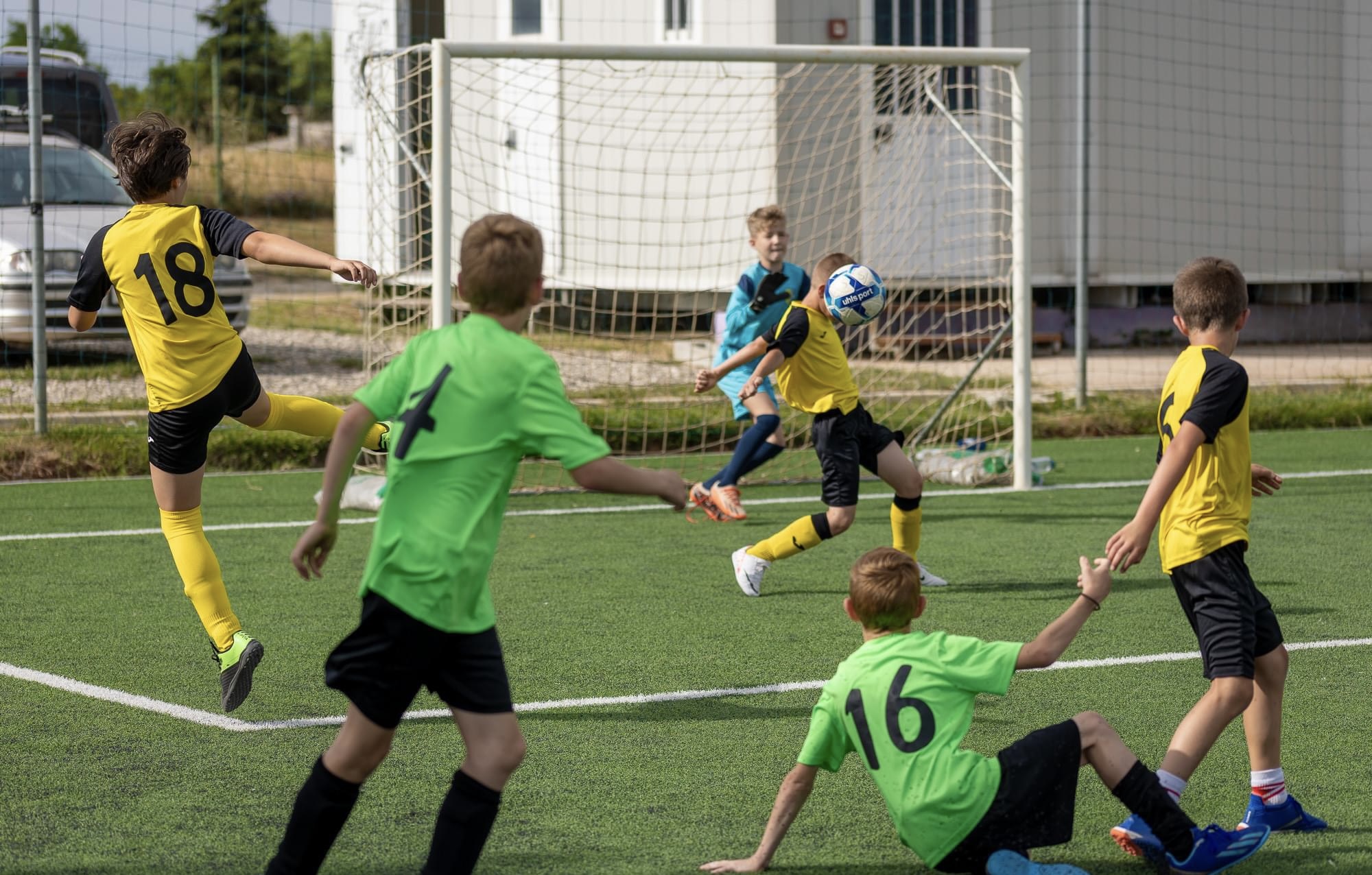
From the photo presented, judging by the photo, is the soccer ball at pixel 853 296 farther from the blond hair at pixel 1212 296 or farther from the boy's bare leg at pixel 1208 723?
the boy's bare leg at pixel 1208 723

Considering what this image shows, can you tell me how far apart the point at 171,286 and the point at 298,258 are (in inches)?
22.5

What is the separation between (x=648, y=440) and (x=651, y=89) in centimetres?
490

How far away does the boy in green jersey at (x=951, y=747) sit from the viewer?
3381 mm

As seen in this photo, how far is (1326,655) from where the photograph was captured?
5.75 metres

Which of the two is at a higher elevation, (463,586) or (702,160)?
(702,160)

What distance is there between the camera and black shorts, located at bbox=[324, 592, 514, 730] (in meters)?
3.14

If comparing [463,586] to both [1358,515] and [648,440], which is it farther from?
[648,440]

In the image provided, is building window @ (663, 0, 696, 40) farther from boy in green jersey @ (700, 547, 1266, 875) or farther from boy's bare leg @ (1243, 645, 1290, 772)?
boy in green jersey @ (700, 547, 1266, 875)

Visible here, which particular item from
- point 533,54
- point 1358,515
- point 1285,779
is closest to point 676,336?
point 533,54

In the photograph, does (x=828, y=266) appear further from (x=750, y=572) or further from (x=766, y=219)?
(x=766, y=219)

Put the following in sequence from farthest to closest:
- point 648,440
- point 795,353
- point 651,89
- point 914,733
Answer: point 651,89 < point 648,440 < point 795,353 < point 914,733

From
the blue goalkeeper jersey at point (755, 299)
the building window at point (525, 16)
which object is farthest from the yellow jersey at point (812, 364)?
the building window at point (525, 16)

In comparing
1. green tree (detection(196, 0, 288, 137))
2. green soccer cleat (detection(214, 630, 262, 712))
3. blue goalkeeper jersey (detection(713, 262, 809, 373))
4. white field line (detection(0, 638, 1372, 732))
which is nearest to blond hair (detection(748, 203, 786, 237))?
blue goalkeeper jersey (detection(713, 262, 809, 373))

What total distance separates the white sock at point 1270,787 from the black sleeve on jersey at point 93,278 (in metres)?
3.88
